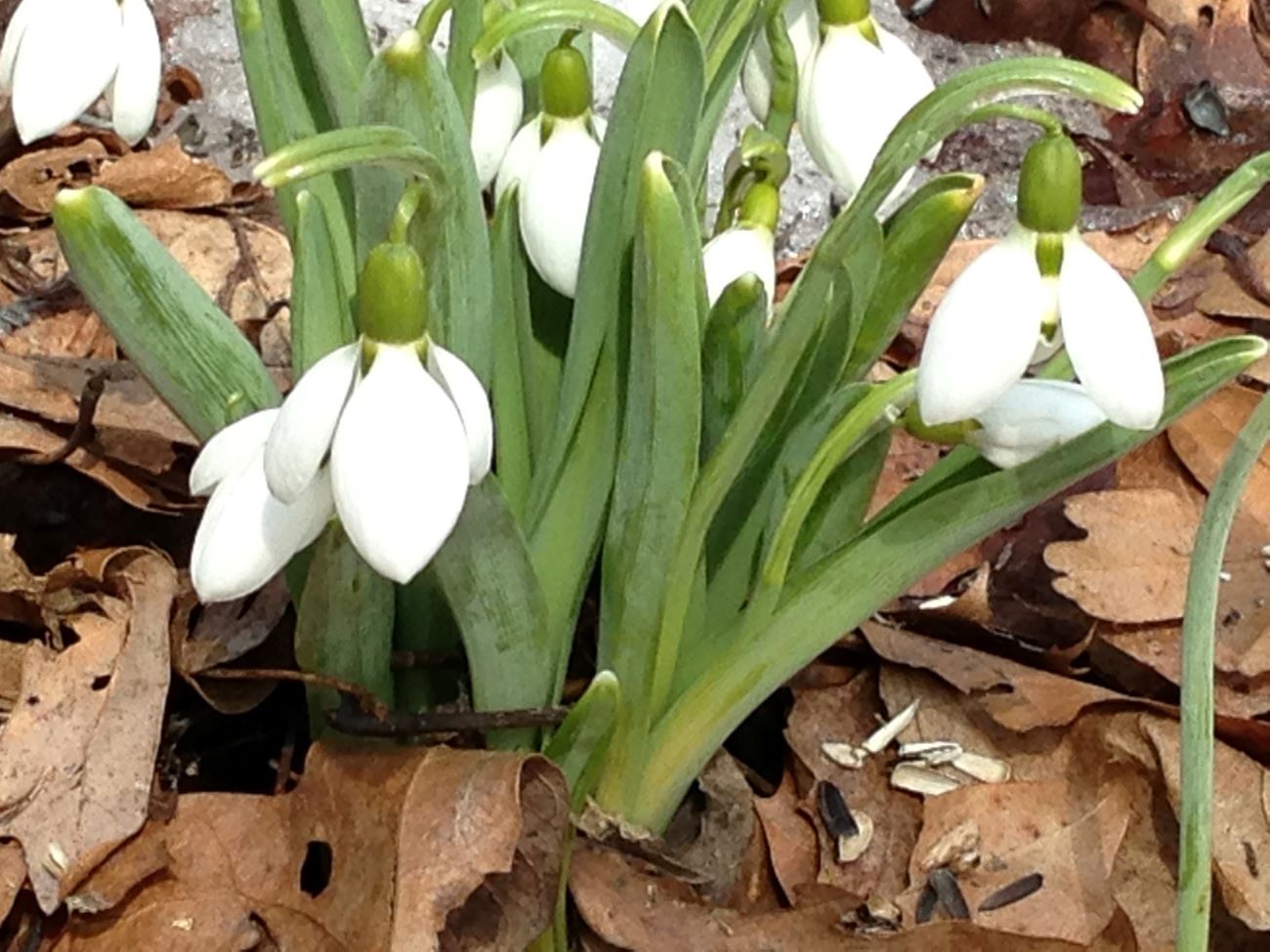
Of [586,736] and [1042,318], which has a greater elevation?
[1042,318]

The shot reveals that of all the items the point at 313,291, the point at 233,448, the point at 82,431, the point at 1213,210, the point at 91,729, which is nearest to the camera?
the point at 233,448

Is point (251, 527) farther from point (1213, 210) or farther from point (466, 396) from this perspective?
point (1213, 210)

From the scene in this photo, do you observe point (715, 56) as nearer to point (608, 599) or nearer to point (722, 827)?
point (608, 599)

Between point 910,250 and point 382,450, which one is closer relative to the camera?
point 382,450

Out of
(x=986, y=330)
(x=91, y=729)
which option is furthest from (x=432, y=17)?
(x=91, y=729)

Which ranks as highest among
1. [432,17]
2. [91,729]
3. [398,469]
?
[432,17]

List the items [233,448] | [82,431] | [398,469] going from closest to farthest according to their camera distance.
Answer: [398,469]
[233,448]
[82,431]

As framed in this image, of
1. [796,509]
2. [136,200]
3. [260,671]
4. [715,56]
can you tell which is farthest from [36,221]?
[796,509]

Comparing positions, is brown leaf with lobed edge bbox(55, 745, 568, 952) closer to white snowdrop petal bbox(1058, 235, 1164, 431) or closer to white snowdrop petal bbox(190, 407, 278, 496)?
white snowdrop petal bbox(190, 407, 278, 496)
